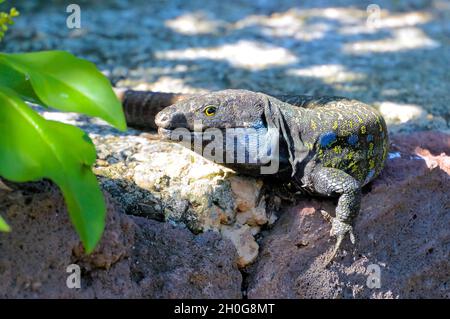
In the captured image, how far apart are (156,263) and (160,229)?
23 cm

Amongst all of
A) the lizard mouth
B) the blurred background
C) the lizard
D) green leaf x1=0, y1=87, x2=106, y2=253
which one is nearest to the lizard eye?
the lizard

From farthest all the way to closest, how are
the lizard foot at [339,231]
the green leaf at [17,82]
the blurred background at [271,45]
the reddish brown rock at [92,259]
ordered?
the blurred background at [271,45], the lizard foot at [339,231], the green leaf at [17,82], the reddish brown rock at [92,259]

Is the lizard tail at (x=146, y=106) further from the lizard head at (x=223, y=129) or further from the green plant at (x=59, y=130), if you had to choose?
the green plant at (x=59, y=130)

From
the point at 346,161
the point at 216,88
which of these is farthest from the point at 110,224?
the point at 216,88

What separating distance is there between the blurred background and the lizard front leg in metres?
1.92

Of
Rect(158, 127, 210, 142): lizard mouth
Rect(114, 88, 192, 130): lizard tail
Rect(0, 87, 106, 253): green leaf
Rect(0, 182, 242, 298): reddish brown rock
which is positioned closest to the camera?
Rect(0, 87, 106, 253): green leaf

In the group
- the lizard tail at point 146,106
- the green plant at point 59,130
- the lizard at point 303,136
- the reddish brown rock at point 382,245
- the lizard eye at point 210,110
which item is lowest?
the reddish brown rock at point 382,245

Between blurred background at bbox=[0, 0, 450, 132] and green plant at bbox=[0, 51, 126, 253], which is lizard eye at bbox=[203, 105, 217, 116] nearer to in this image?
green plant at bbox=[0, 51, 126, 253]

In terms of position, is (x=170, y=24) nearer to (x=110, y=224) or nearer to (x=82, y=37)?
(x=82, y=37)

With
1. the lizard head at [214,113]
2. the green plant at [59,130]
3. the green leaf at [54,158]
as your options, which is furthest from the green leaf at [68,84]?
the lizard head at [214,113]

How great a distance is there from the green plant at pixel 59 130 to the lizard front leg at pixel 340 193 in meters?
1.36

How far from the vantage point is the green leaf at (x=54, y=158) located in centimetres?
316

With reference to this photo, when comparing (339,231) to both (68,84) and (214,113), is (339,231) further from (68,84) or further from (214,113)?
(68,84)

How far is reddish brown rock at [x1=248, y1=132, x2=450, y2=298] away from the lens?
4223 mm
